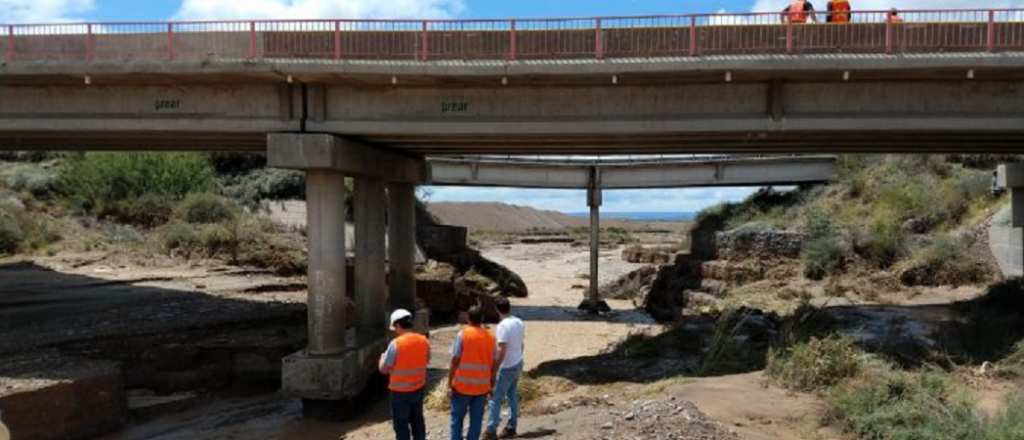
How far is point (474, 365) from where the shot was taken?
838 cm

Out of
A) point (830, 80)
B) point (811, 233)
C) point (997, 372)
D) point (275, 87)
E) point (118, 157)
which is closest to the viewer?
point (997, 372)

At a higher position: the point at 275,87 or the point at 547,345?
the point at 275,87

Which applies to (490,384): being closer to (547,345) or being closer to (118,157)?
(547,345)

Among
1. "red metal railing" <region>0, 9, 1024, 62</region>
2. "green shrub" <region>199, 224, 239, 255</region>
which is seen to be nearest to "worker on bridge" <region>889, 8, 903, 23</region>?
"red metal railing" <region>0, 9, 1024, 62</region>

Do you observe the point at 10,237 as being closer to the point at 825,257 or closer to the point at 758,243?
the point at 758,243

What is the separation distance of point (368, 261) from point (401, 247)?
310cm

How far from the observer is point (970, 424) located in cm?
809

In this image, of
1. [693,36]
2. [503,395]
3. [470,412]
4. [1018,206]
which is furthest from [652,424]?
[1018,206]

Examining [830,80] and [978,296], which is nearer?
[830,80]

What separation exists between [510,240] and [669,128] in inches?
2544

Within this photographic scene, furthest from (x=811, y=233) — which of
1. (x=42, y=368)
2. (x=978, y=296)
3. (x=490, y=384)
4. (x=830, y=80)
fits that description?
(x=42, y=368)

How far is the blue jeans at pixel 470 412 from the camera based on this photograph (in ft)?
27.9

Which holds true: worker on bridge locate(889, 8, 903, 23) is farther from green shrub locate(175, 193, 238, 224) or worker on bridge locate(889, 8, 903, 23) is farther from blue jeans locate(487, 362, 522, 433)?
green shrub locate(175, 193, 238, 224)

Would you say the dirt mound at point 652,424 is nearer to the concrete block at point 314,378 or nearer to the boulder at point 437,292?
the concrete block at point 314,378
